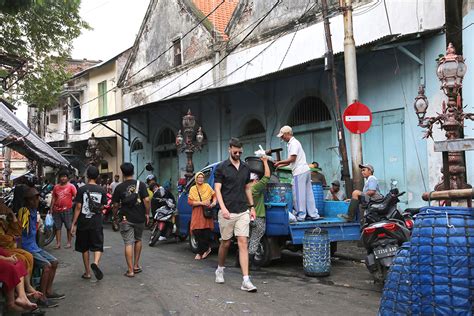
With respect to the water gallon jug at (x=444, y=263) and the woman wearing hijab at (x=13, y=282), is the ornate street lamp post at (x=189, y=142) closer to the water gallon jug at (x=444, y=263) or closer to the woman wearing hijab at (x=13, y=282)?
the woman wearing hijab at (x=13, y=282)

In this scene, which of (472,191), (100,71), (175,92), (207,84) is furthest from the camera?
(100,71)

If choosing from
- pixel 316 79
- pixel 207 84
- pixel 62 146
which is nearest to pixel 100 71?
pixel 62 146

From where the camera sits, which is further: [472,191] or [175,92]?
[175,92]

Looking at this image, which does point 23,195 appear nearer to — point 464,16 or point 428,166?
point 428,166

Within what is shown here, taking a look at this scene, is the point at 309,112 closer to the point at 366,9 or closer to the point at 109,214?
the point at 366,9

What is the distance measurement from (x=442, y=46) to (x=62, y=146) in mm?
25548

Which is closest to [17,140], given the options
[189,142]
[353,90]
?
[353,90]

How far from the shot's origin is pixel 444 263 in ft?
10.7

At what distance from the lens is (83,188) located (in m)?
7.79

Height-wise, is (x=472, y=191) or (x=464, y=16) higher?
(x=464, y=16)

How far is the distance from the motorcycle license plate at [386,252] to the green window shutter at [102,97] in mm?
23841

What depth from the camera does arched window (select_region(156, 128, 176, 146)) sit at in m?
22.4

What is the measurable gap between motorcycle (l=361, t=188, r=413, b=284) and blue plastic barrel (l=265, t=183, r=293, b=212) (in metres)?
1.82

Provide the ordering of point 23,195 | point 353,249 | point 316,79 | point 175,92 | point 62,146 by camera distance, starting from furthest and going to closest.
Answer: point 62,146, point 175,92, point 316,79, point 353,249, point 23,195
